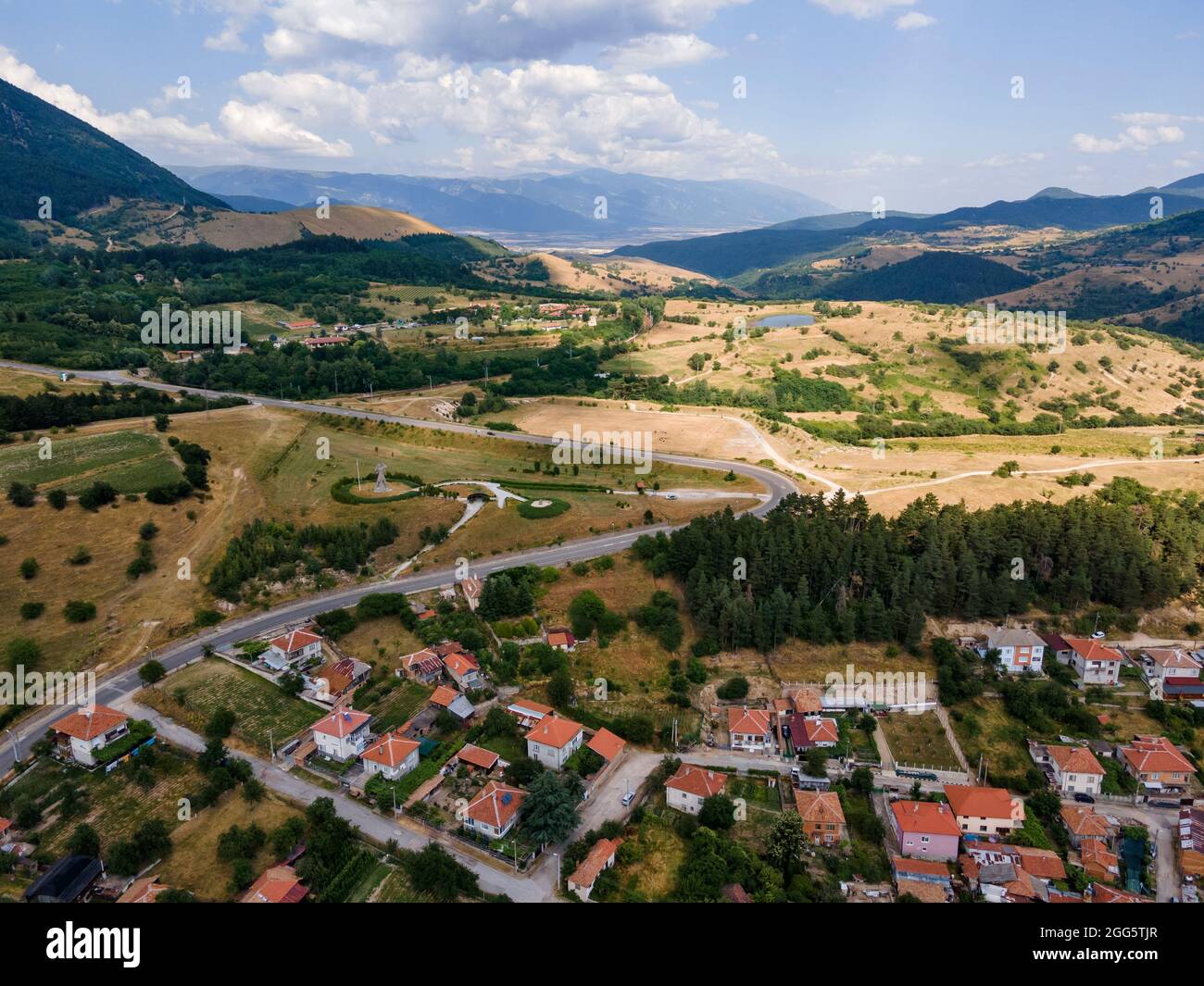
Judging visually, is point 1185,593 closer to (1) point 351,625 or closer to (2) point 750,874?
(2) point 750,874

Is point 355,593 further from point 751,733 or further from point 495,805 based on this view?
point 751,733

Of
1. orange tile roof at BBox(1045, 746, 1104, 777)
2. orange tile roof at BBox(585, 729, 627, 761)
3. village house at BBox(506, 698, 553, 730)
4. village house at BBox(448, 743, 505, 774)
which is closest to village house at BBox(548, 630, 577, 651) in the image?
village house at BBox(506, 698, 553, 730)

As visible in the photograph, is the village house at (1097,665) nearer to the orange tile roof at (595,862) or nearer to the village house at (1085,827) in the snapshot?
the village house at (1085,827)

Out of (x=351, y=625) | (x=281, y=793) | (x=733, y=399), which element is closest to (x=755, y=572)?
(x=351, y=625)

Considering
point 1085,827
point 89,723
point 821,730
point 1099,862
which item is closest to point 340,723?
point 89,723

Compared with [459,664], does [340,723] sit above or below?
below

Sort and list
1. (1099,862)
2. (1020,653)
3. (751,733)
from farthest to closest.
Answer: (1020,653) < (751,733) < (1099,862)
